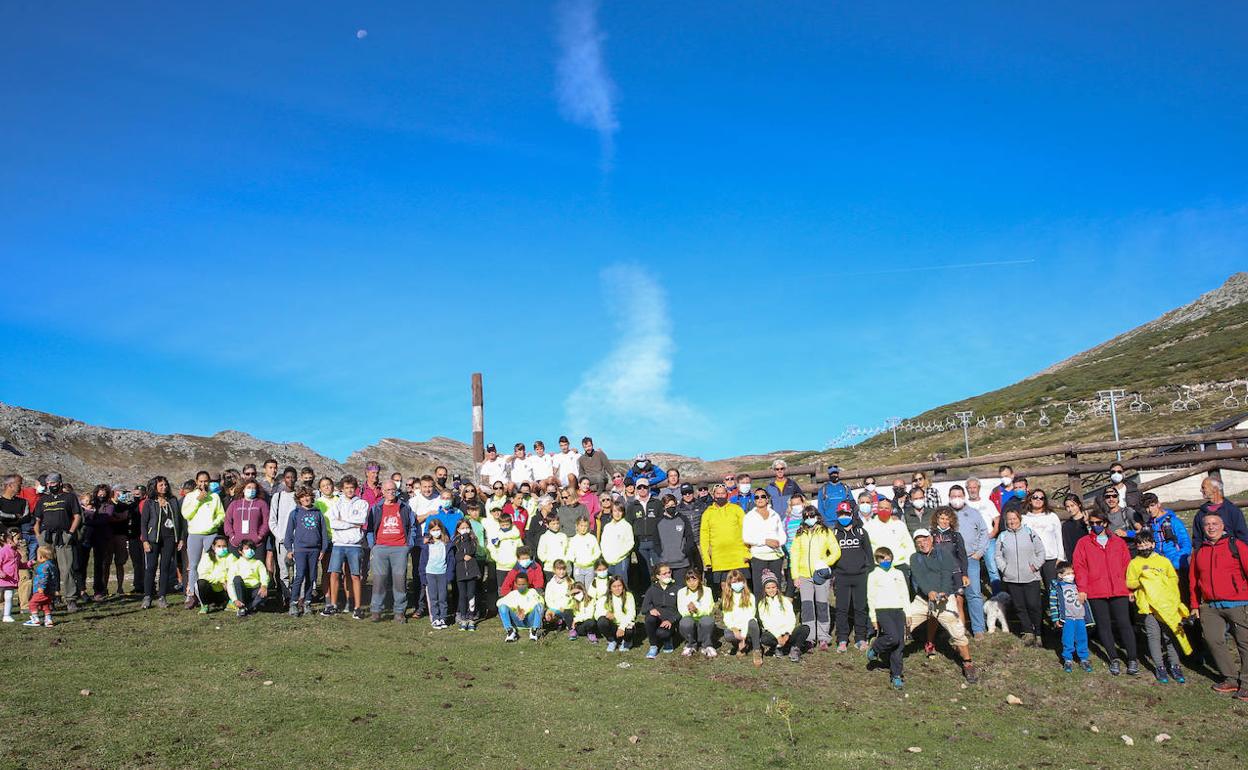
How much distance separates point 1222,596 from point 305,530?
13.6 meters

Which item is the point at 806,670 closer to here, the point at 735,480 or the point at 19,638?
the point at 735,480

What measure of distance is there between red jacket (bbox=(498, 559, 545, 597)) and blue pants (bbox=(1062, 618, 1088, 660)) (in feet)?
26.5

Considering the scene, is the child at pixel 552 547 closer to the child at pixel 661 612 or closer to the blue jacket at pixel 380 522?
the child at pixel 661 612

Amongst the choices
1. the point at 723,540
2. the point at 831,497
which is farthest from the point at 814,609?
the point at 831,497

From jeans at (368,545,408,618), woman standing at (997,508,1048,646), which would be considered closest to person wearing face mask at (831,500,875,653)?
woman standing at (997,508,1048,646)

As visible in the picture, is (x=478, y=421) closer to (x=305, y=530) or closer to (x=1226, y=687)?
(x=305, y=530)

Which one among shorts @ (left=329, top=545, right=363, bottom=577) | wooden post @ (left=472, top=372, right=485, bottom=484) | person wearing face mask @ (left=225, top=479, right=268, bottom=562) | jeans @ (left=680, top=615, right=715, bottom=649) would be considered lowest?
jeans @ (left=680, top=615, right=715, bottom=649)

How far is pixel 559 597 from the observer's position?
13828 millimetres

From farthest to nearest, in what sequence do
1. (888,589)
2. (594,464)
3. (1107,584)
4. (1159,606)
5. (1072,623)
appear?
(594,464), (888,589), (1072,623), (1107,584), (1159,606)

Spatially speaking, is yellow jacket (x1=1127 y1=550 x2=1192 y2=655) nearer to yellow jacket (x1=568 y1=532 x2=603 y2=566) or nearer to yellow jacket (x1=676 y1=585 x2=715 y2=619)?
yellow jacket (x1=676 y1=585 x2=715 y2=619)

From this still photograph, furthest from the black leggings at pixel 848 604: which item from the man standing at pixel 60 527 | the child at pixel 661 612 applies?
the man standing at pixel 60 527

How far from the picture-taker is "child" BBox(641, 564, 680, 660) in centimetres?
1263

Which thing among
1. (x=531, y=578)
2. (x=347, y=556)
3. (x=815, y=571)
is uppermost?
(x=347, y=556)

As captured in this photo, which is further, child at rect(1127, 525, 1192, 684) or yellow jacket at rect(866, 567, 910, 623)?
yellow jacket at rect(866, 567, 910, 623)
